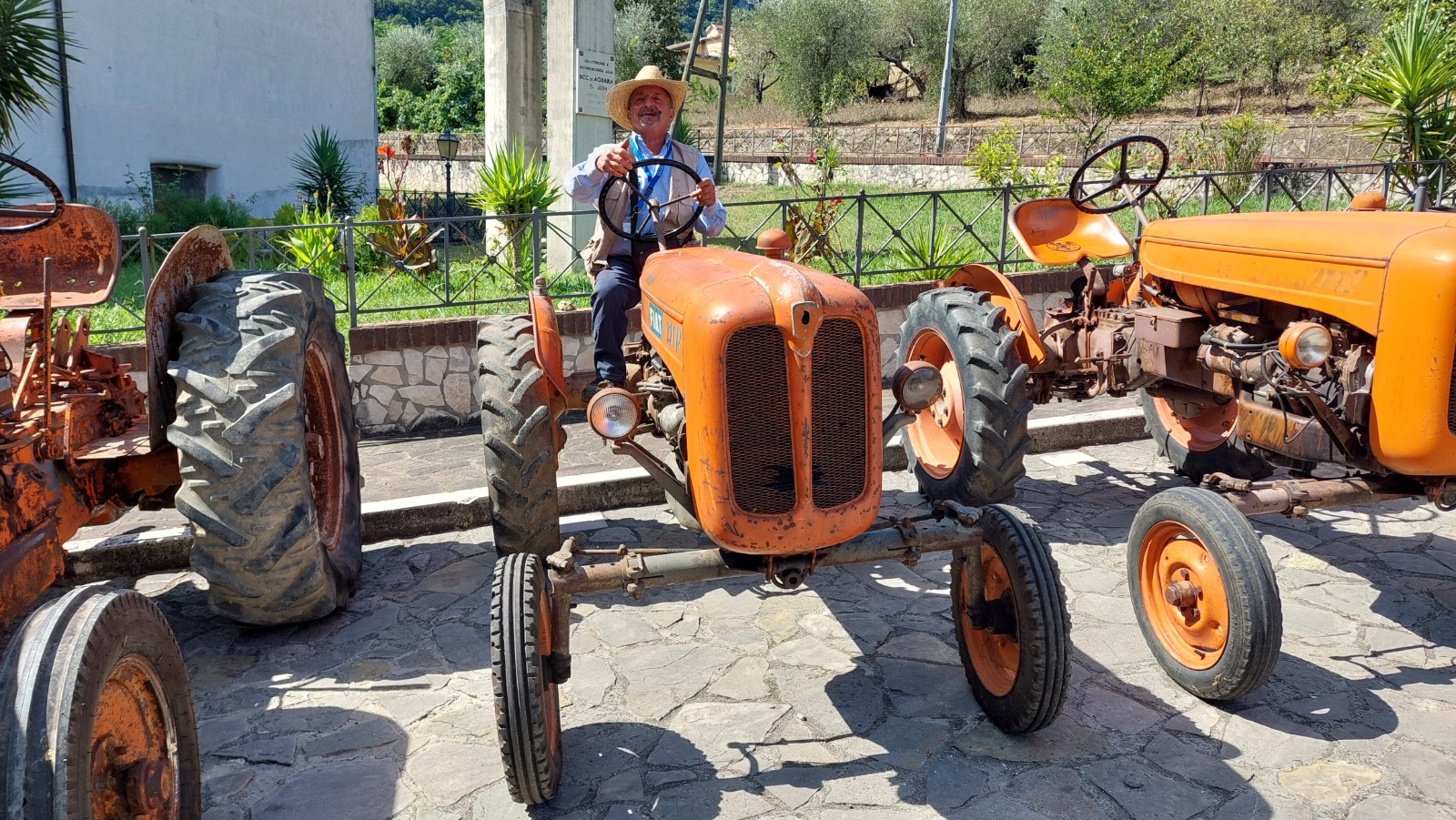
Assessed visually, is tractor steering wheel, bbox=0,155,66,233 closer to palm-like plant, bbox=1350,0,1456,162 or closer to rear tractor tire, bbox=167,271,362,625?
rear tractor tire, bbox=167,271,362,625

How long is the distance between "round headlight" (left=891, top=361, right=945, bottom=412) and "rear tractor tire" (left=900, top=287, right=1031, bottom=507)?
1079 mm

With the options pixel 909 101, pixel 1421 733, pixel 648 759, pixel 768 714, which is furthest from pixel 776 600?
pixel 909 101

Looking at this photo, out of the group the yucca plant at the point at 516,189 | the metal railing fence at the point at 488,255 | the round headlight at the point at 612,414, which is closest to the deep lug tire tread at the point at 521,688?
the round headlight at the point at 612,414

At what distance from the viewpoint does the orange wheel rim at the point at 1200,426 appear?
218 inches

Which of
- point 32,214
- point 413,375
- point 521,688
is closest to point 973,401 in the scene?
point 521,688

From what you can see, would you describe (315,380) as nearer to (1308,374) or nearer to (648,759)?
(648,759)

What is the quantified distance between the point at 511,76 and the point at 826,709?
1146cm

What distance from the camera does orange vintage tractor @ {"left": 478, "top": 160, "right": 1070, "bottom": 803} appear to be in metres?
2.94

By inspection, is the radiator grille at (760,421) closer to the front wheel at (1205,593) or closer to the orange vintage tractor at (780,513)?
the orange vintage tractor at (780,513)

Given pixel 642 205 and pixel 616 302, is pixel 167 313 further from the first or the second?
pixel 642 205

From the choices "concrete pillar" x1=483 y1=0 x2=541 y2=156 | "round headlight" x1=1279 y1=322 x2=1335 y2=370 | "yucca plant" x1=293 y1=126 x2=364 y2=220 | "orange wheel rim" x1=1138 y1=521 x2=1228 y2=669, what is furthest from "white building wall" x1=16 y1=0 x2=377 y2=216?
"round headlight" x1=1279 y1=322 x2=1335 y2=370

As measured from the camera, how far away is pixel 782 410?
3.04 m

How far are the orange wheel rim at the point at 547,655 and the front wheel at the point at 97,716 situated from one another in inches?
34.3

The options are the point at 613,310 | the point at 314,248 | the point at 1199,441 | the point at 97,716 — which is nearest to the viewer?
the point at 97,716
